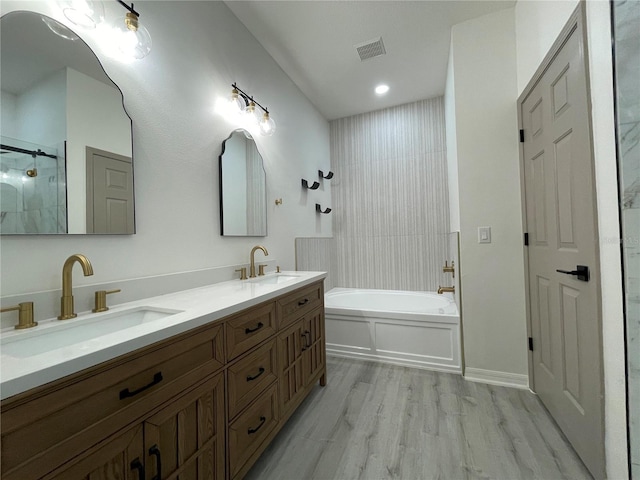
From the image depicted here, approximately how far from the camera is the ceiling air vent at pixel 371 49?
89.9 inches

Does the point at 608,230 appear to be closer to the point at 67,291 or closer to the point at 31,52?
the point at 67,291

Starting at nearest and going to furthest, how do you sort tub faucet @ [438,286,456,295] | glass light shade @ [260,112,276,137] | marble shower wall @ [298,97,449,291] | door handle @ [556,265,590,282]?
door handle @ [556,265,590,282], glass light shade @ [260,112,276,137], tub faucet @ [438,286,456,295], marble shower wall @ [298,97,449,291]

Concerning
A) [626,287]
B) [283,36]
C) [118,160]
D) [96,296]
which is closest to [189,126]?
[118,160]

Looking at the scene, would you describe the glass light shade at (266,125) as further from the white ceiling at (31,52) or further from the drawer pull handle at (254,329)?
the drawer pull handle at (254,329)

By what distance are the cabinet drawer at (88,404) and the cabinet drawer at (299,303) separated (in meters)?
0.59

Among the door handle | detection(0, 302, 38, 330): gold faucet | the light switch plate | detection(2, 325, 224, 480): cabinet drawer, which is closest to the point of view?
detection(2, 325, 224, 480): cabinet drawer

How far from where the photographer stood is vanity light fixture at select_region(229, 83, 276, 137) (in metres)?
1.89

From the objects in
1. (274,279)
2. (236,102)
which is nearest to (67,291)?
(274,279)

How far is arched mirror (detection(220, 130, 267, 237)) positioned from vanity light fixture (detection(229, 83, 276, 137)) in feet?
0.46

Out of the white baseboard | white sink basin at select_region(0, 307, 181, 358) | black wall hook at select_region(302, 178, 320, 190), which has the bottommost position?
the white baseboard

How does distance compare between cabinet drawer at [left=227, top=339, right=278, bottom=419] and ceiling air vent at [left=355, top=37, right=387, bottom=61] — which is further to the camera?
ceiling air vent at [left=355, top=37, right=387, bottom=61]

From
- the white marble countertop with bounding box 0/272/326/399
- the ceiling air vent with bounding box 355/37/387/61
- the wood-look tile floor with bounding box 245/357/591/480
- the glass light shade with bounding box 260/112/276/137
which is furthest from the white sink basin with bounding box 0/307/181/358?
the ceiling air vent with bounding box 355/37/387/61

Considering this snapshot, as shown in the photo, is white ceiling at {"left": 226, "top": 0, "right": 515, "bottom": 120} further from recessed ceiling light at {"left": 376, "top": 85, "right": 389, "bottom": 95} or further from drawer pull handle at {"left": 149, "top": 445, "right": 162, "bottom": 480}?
drawer pull handle at {"left": 149, "top": 445, "right": 162, "bottom": 480}

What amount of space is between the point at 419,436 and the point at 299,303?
1.02 metres
